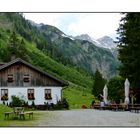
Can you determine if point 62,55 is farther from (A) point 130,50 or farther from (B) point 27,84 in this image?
(A) point 130,50

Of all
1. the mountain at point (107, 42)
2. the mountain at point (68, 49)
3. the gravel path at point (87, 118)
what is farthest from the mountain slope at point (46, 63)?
the mountain at point (107, 42)

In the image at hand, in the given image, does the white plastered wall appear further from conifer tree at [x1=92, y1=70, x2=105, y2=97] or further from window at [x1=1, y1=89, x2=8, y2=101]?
conifer tree at [x1=92, y1=70, x2=105, y2=97]

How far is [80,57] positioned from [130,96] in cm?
202

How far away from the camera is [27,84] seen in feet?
116

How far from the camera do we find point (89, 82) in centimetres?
3503

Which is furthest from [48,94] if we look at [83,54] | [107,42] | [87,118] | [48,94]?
[107,42]

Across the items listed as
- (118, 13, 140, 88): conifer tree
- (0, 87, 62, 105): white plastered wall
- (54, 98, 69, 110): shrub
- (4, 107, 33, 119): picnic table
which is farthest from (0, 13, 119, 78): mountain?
(4, 107, 33, 119): picnic table

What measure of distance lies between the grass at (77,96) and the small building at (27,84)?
0.85 ft

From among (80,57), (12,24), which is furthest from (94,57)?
(12,24)

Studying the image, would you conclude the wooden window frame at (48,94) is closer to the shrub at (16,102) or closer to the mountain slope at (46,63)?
the mountain slope at (46,63)

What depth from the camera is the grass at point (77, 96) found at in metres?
34.9

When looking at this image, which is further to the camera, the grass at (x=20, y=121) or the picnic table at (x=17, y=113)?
the picnic table at (x=17, y=113)

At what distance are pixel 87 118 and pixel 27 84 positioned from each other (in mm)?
2371

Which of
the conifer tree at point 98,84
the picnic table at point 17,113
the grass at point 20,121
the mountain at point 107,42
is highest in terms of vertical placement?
the mountain at point 107,42
